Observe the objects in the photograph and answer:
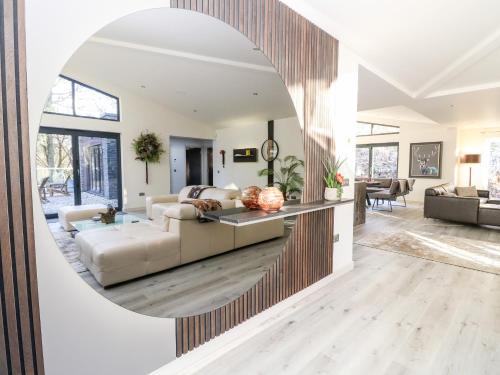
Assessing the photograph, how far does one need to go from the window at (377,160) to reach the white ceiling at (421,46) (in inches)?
163

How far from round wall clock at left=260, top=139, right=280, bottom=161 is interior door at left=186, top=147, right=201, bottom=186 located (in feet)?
1.76

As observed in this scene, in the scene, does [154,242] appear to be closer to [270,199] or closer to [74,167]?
[74,167]

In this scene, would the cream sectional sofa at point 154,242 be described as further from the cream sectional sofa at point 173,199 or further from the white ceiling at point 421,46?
the white ceiling at point 421,46

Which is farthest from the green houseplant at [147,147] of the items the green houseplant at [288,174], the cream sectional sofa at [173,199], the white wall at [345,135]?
the white wall at [345,135]

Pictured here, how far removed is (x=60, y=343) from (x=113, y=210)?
64 cm

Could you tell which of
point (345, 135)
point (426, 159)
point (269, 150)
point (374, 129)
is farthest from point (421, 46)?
point (374, 129)

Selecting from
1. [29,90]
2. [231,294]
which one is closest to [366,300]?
[231,294]

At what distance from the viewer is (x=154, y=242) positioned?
131 centimetres

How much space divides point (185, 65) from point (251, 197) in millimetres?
881

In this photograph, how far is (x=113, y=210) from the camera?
1.14 metres

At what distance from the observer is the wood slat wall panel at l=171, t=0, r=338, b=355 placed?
1.74 meters

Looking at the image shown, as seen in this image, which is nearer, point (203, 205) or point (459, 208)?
point (203, 205)

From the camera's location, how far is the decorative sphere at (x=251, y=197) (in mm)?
1776

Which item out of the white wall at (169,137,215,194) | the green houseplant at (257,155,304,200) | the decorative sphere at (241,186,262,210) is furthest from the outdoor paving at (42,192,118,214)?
the green houseplant at (257,155,304,200)
